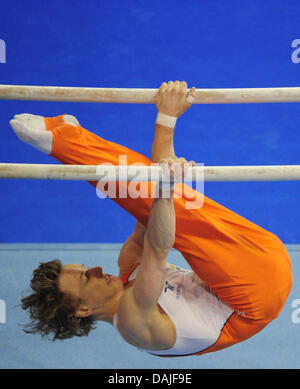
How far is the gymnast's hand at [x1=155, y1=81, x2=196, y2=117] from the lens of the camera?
1350mm

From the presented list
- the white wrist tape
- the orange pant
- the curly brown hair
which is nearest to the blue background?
the curly brown hair

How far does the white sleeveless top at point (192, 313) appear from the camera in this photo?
1500 mm

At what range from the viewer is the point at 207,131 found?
326cm

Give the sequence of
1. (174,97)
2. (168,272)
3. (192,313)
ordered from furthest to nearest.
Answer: (168,272) → (192,313) → (174,97)

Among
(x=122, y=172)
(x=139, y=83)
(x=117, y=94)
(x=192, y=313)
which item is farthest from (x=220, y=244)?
(x=139, y=83)

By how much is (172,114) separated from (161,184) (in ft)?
0.80

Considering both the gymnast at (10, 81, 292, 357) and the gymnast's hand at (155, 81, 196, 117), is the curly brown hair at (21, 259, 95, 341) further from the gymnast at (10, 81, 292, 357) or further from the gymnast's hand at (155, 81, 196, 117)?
the gymnast's hand at (155, 81, 196, 117)

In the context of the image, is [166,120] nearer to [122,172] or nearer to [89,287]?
[122,172]

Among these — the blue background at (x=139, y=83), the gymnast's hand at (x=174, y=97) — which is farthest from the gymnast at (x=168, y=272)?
the blue background at (x=139, y=83)

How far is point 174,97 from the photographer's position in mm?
1353

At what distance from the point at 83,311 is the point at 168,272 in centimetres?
30
